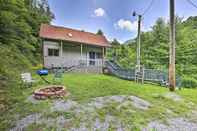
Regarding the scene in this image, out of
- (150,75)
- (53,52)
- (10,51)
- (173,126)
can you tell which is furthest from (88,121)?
(53,52)

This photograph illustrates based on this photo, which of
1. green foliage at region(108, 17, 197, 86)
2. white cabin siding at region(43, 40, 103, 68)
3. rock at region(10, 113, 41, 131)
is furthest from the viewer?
green foliage at region(108, 17, 197, 86)

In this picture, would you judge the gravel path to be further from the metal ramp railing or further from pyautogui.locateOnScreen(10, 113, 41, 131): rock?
the metal ramp railing

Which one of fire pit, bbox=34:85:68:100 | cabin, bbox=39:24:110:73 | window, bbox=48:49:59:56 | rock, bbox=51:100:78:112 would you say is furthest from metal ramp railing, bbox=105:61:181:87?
rock, bbox=51:100:78:112

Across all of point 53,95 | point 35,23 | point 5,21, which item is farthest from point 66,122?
point 35,23

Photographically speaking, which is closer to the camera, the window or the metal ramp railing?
the metal ramp railing

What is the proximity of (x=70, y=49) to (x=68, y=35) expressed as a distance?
4.61ft

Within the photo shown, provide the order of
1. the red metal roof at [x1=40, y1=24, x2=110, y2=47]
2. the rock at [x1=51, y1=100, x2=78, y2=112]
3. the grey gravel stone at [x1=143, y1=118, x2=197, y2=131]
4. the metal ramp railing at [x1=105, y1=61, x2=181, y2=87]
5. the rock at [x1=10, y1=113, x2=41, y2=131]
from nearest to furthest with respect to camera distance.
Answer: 1. the rock at [x1=10, y1=113, x2=41, y2=131]
2. the grey gravel stone at [x1=143, y1=118, x2=197, y2=131]
3. the rock at [x1=51, y1=100, x2=78, y2=112]
4. the metal ramp railing at [x1=105, y1=61, x2=181, y2=87]
5. the red metal roof at [x1=40, y1=24, x2=110, y2=47]

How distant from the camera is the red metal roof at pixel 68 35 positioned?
1626 cm

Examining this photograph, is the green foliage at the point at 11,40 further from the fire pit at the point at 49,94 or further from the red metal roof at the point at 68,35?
the red metal roof at the point at 68,35

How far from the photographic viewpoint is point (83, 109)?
18.6ft

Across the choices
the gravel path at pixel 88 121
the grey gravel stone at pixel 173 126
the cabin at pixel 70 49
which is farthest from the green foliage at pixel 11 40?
the grey gravel stone at pixel 173 126

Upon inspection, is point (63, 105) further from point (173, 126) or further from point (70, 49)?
point (70, 49)

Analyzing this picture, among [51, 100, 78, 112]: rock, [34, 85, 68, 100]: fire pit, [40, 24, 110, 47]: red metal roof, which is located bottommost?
[51, 100, 78, 112]: rock

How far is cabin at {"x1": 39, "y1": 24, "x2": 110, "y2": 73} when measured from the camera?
1595 cm
